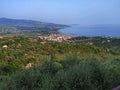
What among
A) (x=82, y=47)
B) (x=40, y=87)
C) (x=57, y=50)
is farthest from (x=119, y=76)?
(x=82, y=47)

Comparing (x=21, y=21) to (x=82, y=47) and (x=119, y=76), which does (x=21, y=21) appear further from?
(x=119, y=76)

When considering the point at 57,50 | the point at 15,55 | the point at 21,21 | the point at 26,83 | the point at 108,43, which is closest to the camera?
the point at 26,83

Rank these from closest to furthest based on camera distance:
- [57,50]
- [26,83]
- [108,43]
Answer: [26,83] → [57,50] → [108,43]

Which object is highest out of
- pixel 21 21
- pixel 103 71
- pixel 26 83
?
pixel 103 71

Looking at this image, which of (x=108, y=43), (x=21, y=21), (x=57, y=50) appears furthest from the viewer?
(x=21, y=21)

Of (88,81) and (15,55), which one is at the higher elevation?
(88,81)

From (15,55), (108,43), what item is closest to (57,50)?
(15,55)

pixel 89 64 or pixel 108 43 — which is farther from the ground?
pixel 89 64

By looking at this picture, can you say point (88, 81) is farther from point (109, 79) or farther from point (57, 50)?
point (57, 50)

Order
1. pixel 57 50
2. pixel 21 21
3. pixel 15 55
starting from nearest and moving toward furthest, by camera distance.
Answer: pixel 15 55
pixel 57 50
pixel 21 21

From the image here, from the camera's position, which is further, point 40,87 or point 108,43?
point 108,43
